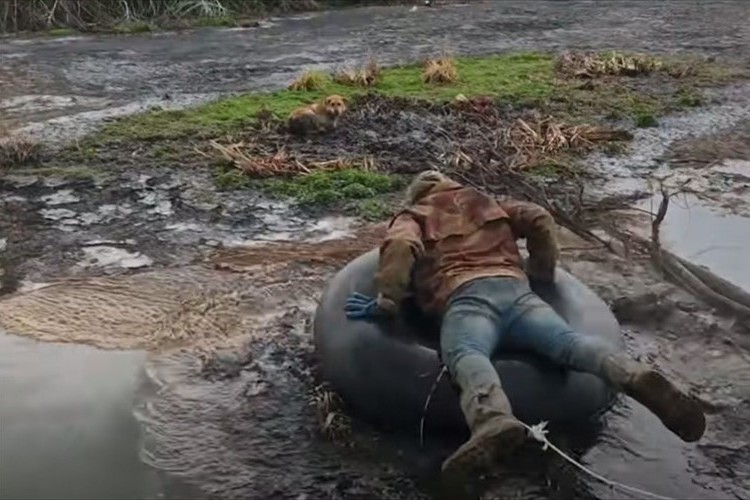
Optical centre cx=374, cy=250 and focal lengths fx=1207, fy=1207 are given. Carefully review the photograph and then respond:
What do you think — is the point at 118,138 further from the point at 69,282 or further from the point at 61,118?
the point at 69,282

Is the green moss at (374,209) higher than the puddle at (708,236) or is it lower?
higher

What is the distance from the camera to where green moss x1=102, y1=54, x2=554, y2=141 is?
10.2 metres

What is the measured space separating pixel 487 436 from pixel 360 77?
779 centimetres

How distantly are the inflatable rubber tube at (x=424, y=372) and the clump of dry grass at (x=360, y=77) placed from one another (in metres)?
6.34

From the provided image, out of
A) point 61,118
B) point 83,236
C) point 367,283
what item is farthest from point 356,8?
point 367,283

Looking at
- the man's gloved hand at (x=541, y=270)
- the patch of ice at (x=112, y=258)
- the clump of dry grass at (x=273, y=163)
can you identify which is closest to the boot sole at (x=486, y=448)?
the man's gloved hand at (x=541, y=270)

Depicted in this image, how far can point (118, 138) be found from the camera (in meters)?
9.96

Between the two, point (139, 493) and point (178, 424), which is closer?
point (139, 493)

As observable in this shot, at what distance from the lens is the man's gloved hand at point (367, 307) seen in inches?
203

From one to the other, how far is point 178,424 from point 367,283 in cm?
105

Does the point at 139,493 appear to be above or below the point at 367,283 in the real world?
below

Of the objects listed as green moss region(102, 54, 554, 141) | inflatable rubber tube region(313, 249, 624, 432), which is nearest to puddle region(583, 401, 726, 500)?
inflatable rubber tube region(313, 249, 624, 432)

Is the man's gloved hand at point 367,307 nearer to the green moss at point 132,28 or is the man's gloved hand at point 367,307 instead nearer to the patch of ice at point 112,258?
the patch of ice at point 112,258

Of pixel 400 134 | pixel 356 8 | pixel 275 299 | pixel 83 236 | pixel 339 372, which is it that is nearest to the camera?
pixel 339 372
